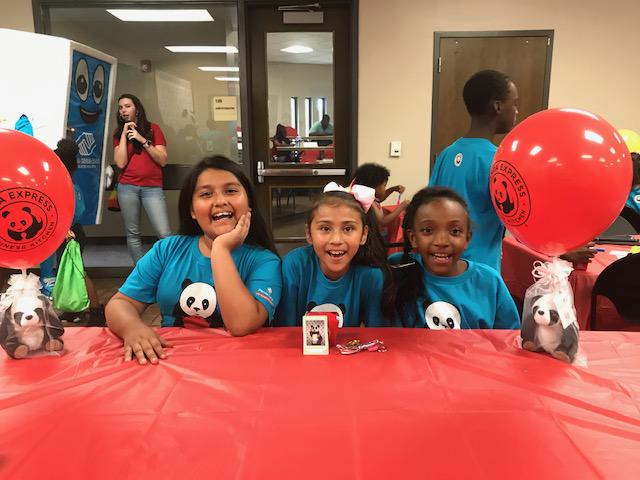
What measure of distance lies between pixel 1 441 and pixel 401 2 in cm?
394

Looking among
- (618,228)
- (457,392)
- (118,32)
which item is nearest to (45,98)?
(118,32)

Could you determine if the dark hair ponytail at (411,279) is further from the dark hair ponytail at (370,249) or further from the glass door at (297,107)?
the glass door at (297,107)

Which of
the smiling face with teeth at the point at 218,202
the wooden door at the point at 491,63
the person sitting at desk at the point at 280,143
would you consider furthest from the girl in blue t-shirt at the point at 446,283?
the person sitting at desk at the point at 280,143

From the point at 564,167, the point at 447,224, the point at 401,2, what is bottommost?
the point at 447,224

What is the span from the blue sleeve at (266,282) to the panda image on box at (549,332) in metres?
0.66

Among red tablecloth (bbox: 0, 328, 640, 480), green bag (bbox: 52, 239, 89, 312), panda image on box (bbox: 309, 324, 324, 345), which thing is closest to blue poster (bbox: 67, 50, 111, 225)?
green bag (bbox: 52, 239, 89, 312)

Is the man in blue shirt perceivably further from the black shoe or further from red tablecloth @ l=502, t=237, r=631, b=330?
the black shoe

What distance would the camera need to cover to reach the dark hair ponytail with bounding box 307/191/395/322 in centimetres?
140

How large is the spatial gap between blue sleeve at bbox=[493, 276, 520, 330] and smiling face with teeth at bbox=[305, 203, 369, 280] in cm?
45

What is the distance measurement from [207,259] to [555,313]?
952 millimetres

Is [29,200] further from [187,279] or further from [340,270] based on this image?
[340,270]

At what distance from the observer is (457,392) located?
0.91m

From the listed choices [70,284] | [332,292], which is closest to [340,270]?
[332,292]

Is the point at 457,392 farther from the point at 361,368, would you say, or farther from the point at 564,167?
the point at 564,167
